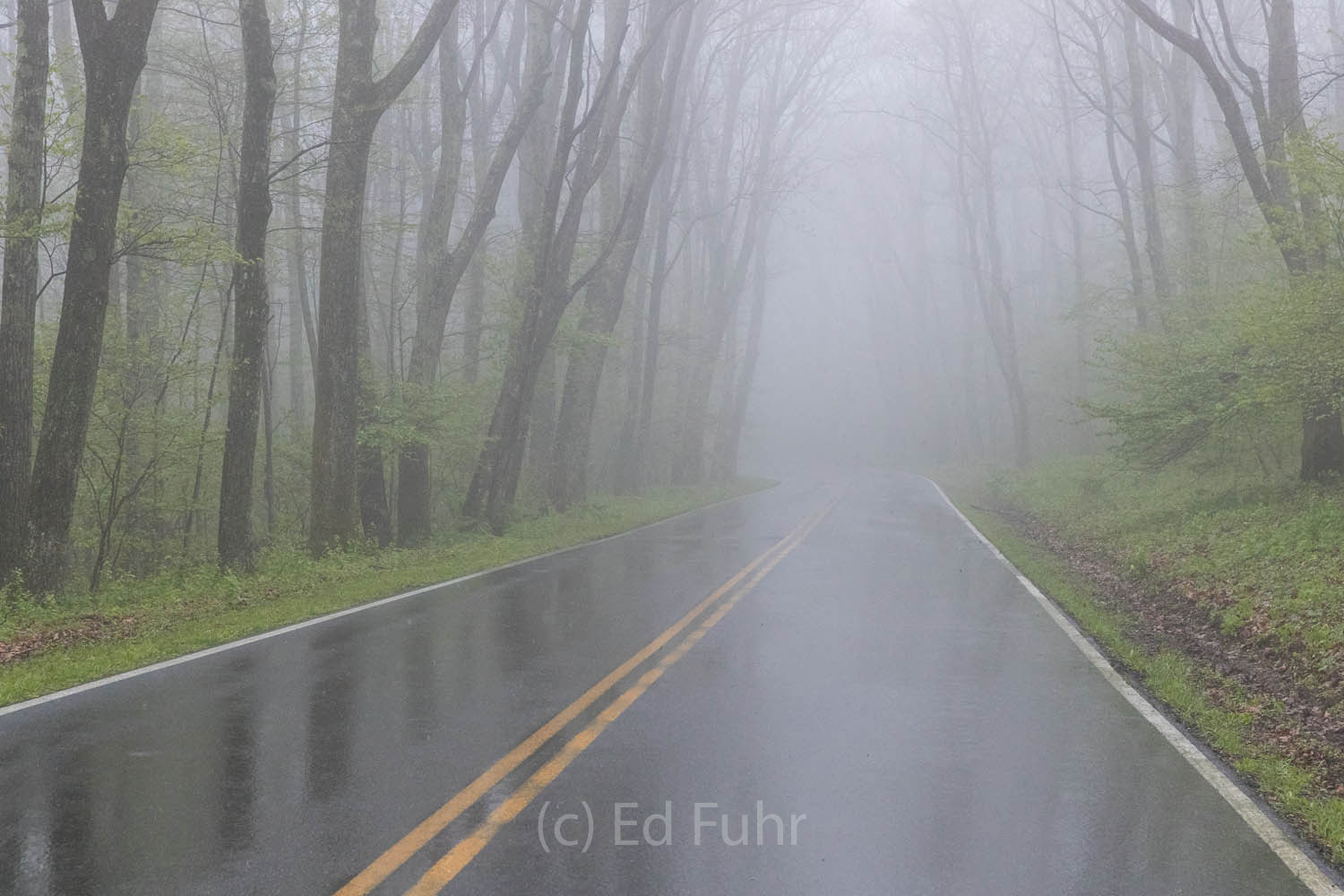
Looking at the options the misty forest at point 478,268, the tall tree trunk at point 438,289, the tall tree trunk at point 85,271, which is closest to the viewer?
the tall tree trunk at point 85,271

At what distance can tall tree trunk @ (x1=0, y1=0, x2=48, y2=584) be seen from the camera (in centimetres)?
1180

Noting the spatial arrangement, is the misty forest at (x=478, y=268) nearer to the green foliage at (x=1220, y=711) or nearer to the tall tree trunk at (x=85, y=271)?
the tall tree trunk at (x=85, y=271)

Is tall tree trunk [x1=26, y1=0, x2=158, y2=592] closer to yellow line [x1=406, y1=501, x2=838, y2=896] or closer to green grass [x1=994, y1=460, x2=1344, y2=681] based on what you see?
yellow line [x1=406, y1=501, x2=838, y2=896]

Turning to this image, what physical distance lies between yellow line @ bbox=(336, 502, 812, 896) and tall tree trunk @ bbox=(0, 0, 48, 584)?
7.30 meters

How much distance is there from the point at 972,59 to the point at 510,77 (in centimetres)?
1973

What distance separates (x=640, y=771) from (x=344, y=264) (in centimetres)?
1235

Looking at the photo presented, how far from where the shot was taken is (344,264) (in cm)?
1647

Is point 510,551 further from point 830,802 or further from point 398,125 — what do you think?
point 398,125

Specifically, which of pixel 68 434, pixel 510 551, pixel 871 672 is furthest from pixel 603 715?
pixel 510 551

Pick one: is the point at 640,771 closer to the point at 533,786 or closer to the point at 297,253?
the point at 533,786

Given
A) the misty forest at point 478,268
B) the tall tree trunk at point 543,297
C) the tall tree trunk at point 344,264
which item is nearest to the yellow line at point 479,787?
the misty forest at point 478,268

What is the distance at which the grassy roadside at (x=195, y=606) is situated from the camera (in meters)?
8.81

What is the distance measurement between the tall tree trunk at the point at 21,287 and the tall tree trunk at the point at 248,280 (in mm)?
2674

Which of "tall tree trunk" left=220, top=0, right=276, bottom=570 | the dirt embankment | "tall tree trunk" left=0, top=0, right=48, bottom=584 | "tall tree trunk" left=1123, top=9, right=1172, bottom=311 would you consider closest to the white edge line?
the dirt embankment
